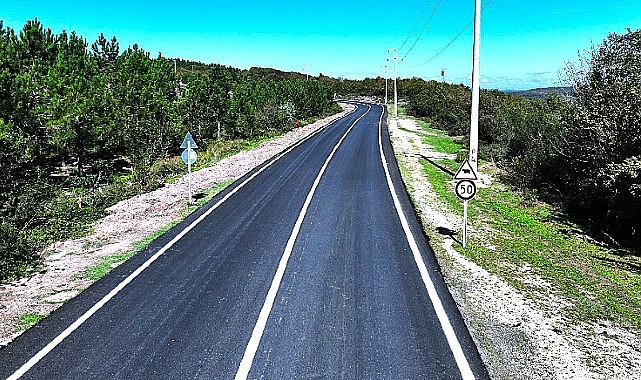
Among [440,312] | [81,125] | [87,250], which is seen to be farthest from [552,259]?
[81,125]

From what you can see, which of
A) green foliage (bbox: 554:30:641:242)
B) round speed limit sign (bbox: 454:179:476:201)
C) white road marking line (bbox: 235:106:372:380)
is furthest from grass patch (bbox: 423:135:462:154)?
round speed limit sign (bbox: 454:179:476:201)

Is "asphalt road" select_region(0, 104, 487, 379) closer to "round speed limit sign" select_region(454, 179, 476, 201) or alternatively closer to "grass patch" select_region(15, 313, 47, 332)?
"grass patch" select_region(15, 313, 47, 332)

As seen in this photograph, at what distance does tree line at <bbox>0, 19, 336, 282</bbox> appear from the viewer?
50.6 feet

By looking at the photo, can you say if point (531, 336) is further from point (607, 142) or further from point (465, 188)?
point (607, 142)

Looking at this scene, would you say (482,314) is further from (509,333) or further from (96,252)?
(96,252)

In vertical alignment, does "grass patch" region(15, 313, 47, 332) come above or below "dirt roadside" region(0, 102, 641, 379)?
above

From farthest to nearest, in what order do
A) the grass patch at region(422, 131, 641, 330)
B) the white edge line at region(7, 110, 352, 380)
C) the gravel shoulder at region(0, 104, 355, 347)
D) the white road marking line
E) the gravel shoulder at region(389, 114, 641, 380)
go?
the grass patch at region(422, 131, 641, 330), the gravel shoulder at region(0, 104, 355, 347), the white edge line at region(7, 110, 352, 380), the white road marking line, the gravel shoulder at region(389, 114, 641, 380)

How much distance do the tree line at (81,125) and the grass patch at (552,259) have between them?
9488 mm

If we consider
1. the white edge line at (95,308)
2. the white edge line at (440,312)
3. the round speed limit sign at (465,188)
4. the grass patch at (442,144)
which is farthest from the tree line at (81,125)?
the grass patch at (442,144)

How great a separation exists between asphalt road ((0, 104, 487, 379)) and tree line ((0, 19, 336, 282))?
3.29 metres

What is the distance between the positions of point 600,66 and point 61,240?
17.6 metres

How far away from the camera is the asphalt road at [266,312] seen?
644 centimetres

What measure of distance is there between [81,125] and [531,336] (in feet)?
89.3

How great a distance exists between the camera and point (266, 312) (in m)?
8.05
